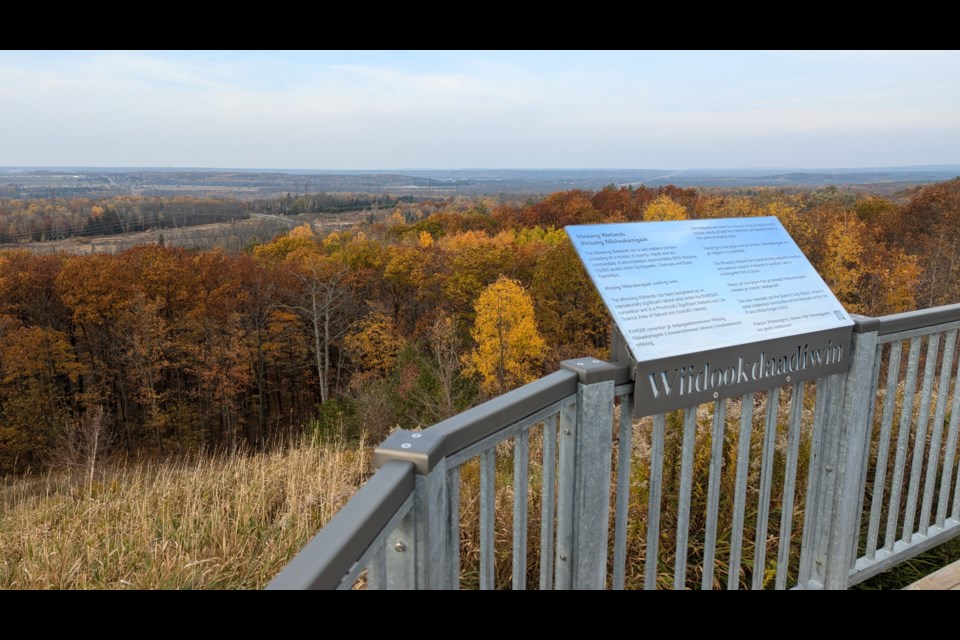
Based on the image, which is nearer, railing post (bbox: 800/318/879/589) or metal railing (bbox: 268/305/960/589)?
metal railing (bbox: 268/305/960/589)

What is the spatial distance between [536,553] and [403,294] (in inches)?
1863

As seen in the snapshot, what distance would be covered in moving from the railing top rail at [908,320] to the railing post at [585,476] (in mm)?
1406

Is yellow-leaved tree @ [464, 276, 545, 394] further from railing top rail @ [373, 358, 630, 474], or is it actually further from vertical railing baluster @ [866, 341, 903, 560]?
railing top rail @ [373, 358, 630, 474]

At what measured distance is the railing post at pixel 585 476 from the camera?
2105 millimetres

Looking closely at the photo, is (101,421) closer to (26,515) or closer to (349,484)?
(26,515)

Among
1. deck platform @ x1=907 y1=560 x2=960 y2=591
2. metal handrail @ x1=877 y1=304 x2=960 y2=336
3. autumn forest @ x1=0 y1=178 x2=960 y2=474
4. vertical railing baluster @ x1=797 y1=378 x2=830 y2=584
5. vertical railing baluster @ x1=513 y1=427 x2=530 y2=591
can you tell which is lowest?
autumn forest @ x1=0 y1=178 x2=960 y2=474

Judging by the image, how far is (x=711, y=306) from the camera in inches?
94.7

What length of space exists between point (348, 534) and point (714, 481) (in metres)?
1.75

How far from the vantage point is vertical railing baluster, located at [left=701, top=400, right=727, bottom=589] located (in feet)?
8.00

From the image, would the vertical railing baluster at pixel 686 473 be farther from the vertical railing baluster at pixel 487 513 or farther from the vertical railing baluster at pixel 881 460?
the vertical railing baluster at pixel 881 460

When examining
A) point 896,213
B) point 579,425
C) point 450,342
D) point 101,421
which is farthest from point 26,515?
point 896,213

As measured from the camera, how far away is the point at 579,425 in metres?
2.11

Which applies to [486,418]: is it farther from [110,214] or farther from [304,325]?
[110,214]

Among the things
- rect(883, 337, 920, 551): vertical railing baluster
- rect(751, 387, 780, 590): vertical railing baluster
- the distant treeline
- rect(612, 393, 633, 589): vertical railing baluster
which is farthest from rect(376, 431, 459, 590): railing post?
the distant treeline
